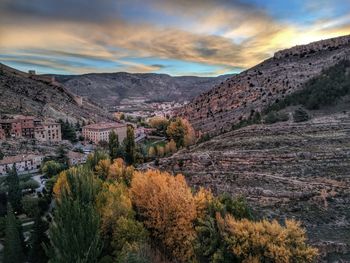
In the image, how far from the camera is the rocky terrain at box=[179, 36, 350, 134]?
72188 mm

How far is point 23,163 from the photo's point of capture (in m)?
64.9

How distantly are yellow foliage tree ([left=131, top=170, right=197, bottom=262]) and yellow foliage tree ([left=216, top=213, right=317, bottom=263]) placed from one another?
132 inches

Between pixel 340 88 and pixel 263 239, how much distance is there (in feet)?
126

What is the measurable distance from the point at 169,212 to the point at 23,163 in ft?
169

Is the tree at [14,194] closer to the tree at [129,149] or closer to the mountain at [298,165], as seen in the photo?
the tree at [129,149]

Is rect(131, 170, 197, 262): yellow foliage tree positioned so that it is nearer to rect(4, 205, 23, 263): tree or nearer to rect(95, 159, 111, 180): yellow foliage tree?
rect(4, 205, 23, 263): tree

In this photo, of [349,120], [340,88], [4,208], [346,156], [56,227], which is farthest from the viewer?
[340,88]

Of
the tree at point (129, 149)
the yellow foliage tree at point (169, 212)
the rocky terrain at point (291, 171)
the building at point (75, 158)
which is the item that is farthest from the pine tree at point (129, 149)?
the yellow foliage tree at point (169, 212)

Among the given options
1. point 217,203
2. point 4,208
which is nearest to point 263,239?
point 217,203

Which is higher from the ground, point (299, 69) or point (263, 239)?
point (299, 69)

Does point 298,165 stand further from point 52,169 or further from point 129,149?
point 52,169

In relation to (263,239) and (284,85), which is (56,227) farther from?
(284,85)

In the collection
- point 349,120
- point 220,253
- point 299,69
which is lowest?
point 220,253

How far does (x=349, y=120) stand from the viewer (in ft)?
127
